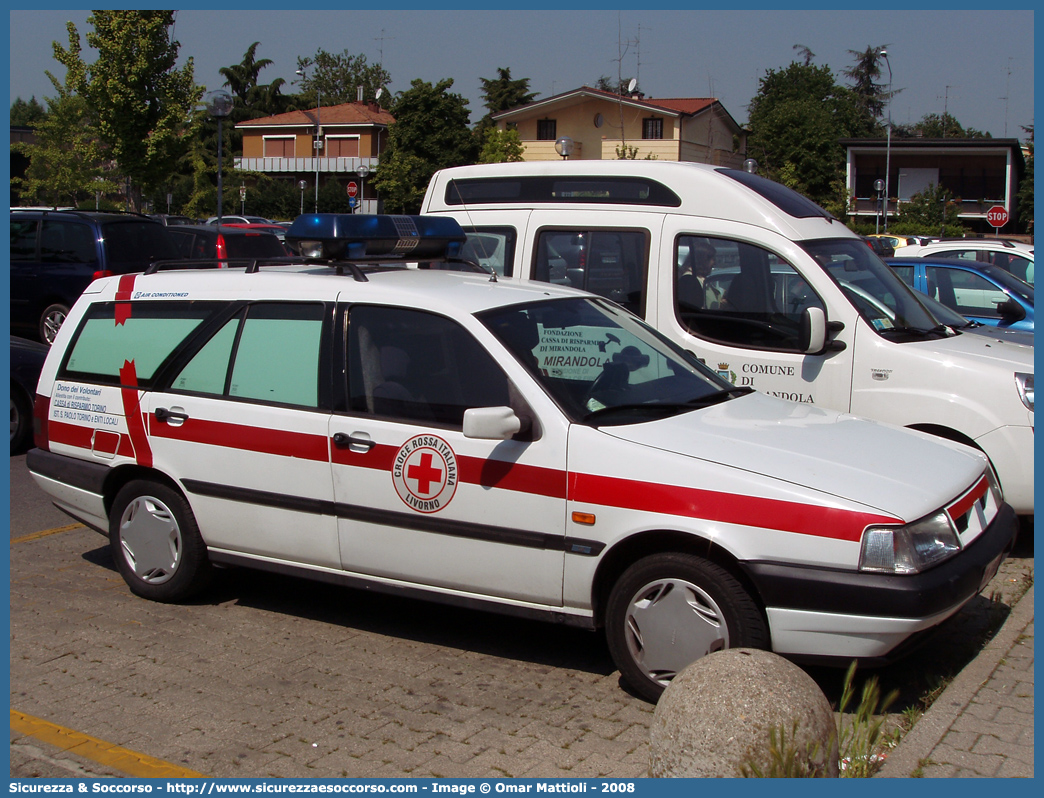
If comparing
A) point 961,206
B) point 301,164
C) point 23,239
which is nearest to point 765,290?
point 23,239

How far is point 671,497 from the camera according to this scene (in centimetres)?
415

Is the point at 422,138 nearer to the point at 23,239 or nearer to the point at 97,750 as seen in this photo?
the point at 23,239

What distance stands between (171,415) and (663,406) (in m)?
2.60

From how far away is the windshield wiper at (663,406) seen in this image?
4.55 metres

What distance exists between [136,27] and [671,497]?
101 ft

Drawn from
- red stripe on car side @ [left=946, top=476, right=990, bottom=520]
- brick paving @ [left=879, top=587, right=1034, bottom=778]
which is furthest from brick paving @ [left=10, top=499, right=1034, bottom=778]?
red stripe on car side @ [left=946, top=476, right=990, bottom=520]

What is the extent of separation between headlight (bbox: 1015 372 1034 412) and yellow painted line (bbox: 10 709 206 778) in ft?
16.2

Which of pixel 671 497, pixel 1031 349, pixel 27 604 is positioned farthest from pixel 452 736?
pixel 1031 349


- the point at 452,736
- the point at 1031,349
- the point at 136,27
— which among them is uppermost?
the point at 136,27

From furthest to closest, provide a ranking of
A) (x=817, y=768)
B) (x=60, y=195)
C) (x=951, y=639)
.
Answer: (x=60, y=195) < (x=951, y=639) < (x=817, y=768)

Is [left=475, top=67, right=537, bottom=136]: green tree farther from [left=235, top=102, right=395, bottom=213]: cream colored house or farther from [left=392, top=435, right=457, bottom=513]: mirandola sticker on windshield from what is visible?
[left=392, top=435, right=457, bottom=513]: mirandola sticker on windshield

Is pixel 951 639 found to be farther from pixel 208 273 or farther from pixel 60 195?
pixel 60 195

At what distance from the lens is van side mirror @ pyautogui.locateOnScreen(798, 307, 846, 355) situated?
6.25 metres

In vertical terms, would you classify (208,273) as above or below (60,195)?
below
